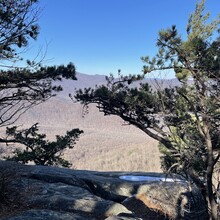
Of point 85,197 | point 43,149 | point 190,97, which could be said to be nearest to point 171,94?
point 190,97

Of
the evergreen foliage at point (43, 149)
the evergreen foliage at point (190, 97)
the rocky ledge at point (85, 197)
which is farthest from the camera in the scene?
the evergreen foliage at point (43, 149)

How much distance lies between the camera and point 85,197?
7215mm

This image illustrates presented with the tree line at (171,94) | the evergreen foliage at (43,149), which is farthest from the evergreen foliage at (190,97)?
the evergreen foliage at (43,149)

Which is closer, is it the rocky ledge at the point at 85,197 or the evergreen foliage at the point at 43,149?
the rocky ledge at the point at 85,197

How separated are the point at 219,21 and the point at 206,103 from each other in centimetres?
245

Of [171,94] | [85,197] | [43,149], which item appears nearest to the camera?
[85,197]

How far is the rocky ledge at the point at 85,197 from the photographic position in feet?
20.2

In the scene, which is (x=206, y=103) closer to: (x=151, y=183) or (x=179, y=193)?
(x=179, y=193)

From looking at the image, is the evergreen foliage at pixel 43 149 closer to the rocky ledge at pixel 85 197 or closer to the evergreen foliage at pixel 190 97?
the rocky ledge at pixel 85 197

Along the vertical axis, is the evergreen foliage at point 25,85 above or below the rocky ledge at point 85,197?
above

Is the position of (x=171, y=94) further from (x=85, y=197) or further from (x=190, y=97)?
(x=85, y=197)

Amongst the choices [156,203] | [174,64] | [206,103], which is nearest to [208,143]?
[206,103]

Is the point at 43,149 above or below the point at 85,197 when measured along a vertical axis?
above

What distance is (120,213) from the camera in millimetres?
6305
